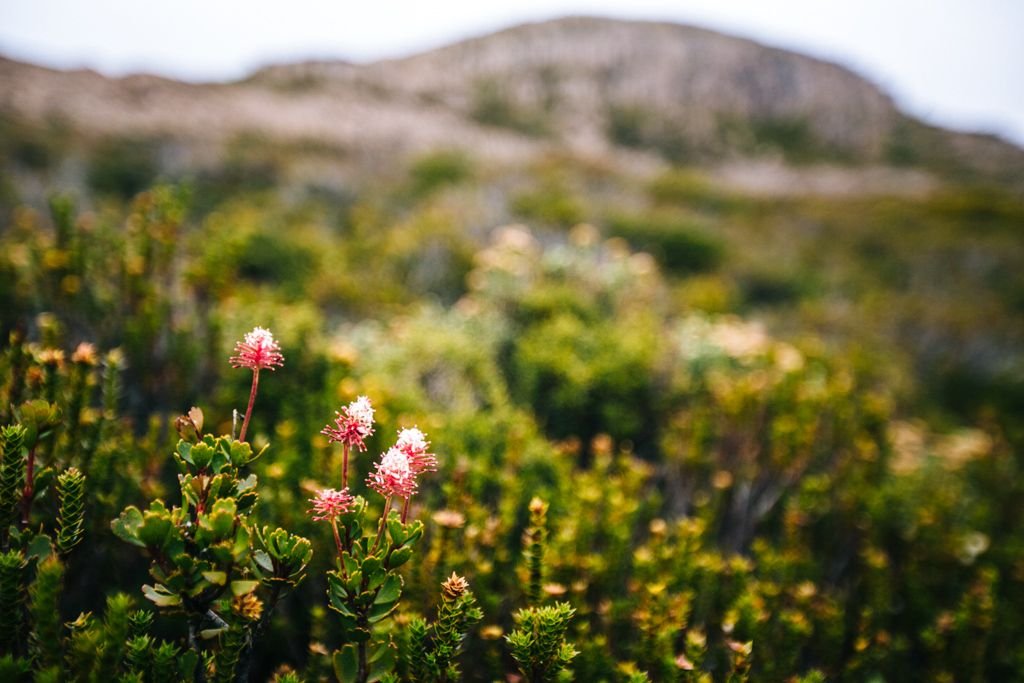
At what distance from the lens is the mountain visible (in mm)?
16484

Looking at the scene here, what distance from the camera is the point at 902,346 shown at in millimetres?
8133

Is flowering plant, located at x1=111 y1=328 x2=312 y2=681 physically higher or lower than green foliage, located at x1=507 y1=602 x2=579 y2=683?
higher

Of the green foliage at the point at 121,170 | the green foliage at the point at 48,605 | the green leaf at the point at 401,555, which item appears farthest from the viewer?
the green foliage at the point at 121,170

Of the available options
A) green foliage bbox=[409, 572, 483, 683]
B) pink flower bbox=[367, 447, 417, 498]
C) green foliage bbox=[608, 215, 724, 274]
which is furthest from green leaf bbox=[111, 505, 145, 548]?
green foliage bbox=[608, 215, 724, 274]

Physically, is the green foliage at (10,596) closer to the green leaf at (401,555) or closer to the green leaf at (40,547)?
the green leaf at (40,547)

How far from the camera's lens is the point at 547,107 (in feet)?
140

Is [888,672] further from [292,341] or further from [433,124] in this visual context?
[433,124]

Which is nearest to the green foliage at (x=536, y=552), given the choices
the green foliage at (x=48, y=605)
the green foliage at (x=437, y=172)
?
the green foliage at (x=48, y=605)

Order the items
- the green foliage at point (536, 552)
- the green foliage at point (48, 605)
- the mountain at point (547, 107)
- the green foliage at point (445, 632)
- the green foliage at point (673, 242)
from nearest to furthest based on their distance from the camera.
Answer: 1. the green foliage at point (48, 605)
2. the green foliage at point (445, 632)
3. the green foliage at point (536, 552)
4. the green foliage at point (673, 242)
5. the mountain at point (547, 107)

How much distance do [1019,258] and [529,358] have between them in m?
15.7

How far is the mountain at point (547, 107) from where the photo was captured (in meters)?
16.5

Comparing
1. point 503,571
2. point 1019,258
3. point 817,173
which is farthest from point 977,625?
point 817,173

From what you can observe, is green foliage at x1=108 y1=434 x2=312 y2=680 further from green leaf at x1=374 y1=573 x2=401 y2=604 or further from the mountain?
the mountain

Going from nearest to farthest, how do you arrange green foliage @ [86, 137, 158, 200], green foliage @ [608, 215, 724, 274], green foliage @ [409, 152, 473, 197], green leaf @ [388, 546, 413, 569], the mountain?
green leaf @ [388, 546, 413, 569] → green foliage @ [608, 215, 724, 274] → green foliage @ [86, 137, 158, 200] → green foliage @ [409, 152, 473, 197] → the mountain
